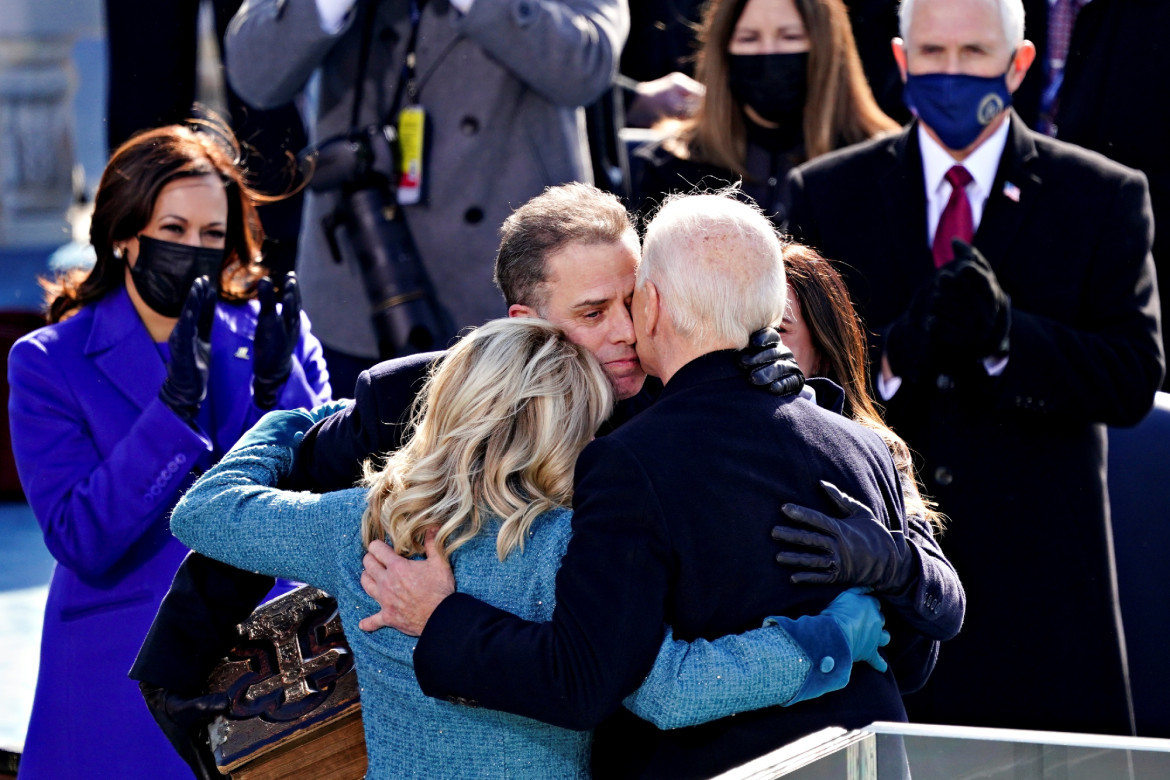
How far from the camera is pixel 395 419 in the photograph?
246 cm

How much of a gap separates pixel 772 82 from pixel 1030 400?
1.30 metres

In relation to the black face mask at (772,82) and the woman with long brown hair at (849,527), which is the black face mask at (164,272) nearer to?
the woman with long brown hair at (849,527)

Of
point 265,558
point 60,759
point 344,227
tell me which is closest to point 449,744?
point 265,558

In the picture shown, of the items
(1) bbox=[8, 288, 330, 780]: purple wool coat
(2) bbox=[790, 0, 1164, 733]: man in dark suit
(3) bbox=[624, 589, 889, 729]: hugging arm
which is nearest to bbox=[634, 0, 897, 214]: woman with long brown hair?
(2) bbox=[790, 0, 1164, 733]: man in dark suit

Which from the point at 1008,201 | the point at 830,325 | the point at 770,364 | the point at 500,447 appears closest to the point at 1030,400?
the point at 1008,201

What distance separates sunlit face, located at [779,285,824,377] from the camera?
8.77ft

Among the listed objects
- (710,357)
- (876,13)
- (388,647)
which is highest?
(876,13)

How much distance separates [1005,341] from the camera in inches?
122

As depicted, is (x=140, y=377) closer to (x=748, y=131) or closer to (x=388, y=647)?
(x=388, y=647)

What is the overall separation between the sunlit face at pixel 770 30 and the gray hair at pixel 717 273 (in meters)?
2.02

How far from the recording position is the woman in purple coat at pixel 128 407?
2898 mm

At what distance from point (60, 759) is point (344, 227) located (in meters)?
1.59

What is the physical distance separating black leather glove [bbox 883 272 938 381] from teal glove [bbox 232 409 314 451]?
128 cm

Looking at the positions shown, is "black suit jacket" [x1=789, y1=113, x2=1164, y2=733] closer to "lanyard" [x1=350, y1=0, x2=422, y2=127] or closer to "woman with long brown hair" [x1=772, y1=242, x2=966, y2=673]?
"woman with long brown hair" [x1=772, y1=242, x2=966, y2=673]
